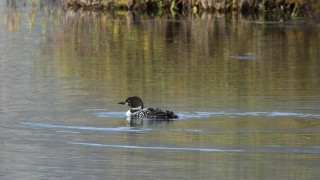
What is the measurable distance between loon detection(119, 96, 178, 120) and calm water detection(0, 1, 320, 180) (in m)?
0.15

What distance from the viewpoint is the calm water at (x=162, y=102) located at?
12312 mm

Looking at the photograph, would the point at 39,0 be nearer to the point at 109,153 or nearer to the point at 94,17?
the point at 94,17

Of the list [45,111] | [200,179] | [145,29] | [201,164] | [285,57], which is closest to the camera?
[200,179]

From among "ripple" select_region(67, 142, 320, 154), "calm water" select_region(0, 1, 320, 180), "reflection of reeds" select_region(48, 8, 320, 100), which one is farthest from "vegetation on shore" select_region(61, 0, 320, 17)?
"ripple" select_region(67, 142, 320, 154)

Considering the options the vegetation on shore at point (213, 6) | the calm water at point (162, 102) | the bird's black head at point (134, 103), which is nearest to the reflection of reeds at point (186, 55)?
the calm water at point (162, 102)

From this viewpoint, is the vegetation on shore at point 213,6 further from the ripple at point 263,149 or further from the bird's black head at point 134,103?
the ripple at point 263,149

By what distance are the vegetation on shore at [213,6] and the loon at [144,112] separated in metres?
21.8

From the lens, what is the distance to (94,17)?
117 ft

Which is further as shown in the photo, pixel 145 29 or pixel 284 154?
pixel 145 29

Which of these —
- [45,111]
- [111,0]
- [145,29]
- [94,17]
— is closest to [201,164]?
[45,111]

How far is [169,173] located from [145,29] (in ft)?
65.5

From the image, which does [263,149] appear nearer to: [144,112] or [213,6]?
[144,112]

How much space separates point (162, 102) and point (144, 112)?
4.91ft

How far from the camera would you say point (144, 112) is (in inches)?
608
